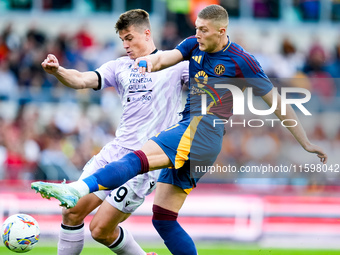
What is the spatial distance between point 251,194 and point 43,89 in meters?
5.27

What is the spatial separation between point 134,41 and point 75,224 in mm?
2093

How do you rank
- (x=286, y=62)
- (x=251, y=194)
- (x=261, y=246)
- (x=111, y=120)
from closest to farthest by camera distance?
(x=261, y=246) < (x=251, y=194) < (x=111, y=120) < (x=286, y=62)

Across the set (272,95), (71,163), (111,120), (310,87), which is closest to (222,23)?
(272,95)

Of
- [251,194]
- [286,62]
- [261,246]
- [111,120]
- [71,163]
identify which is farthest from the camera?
[286,62]

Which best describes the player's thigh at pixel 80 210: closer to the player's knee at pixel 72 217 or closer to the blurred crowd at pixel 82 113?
the player's knee at pixel 72 217

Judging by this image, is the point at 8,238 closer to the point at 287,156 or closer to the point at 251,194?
the point at 251,194

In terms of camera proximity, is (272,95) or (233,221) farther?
(233,221)

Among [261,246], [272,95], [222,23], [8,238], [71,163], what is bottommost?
[261,246]

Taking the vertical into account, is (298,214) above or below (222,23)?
below

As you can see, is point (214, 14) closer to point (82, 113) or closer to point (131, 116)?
point (131, 116)

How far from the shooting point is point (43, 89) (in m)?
14.1

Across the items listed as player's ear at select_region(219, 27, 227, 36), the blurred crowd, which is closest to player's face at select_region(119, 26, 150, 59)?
player's ear at select_region(219, 27, 227, 36)

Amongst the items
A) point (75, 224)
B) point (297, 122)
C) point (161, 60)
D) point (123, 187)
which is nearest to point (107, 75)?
point (161, 60)

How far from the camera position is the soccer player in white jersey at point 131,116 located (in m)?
6.98
